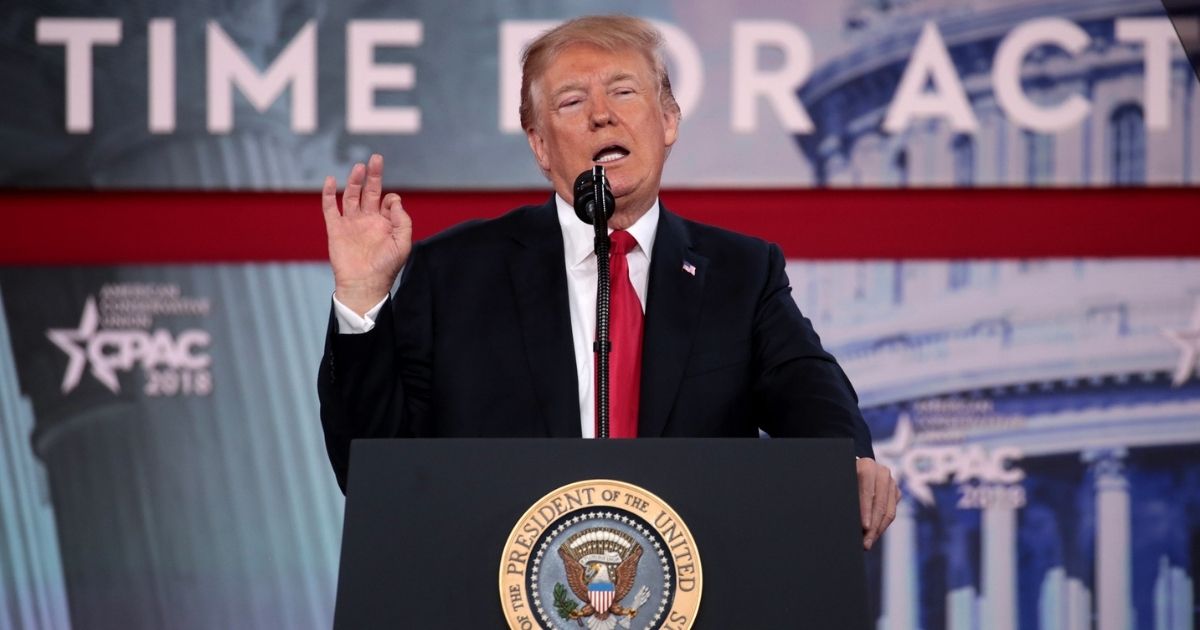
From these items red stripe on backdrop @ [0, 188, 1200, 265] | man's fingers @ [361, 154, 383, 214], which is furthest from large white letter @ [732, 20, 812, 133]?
man's fingers @ [361, 154, 383, 214]

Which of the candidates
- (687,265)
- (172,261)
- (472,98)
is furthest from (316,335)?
(687,265)

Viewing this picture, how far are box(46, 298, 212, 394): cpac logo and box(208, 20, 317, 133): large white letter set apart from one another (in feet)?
1.83

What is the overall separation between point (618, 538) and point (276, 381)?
2636 millimetres

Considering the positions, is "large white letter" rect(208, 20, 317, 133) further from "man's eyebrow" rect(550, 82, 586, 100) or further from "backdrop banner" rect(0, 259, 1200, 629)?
"man's eyebrow" rect(550, 82, 586, 100)

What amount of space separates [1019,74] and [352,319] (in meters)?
2.54

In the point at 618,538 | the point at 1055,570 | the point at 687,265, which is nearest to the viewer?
the point at 618,538

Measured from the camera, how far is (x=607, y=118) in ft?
6.95

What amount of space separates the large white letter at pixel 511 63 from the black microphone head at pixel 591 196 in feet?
7.11

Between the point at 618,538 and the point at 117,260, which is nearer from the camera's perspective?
the point at 618,538

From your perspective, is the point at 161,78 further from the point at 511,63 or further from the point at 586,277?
the point at 586,277

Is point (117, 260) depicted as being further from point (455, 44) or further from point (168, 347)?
point (455, 44)

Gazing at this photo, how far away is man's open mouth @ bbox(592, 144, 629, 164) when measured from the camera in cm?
214

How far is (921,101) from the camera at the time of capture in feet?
12.7

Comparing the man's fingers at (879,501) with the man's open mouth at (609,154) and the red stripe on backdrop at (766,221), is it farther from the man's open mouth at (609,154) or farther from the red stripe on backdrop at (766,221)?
the red stripe on backdrop at (766,221)
